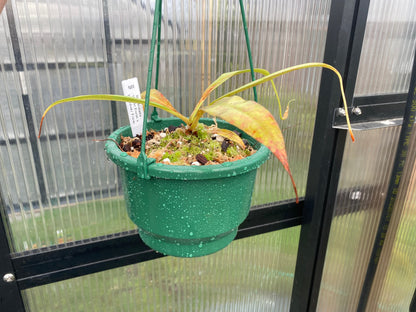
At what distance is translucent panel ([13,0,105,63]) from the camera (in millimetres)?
637

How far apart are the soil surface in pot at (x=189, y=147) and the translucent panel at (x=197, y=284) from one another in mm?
518

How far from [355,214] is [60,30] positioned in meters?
1.06

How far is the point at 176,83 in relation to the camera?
0.79 m

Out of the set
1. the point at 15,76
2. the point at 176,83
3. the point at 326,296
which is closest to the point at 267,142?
the point at 176,83

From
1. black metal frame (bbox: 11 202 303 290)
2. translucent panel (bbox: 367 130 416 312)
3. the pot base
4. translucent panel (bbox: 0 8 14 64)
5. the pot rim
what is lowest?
translucent panel (bbox: 367 130 416 312)

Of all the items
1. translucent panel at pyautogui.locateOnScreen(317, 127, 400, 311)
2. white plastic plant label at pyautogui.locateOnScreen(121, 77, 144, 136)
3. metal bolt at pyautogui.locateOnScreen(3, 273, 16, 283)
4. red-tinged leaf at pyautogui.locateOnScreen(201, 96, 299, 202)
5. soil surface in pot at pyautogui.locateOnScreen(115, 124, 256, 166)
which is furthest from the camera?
translucent panel at pyautogui.locateOnScreen(317, 127, 400, 311)

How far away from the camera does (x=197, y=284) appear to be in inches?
39.9

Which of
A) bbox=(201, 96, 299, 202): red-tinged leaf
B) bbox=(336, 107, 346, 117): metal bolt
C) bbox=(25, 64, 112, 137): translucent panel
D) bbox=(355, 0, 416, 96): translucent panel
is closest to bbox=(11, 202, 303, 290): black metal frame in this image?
bbox=(25, 64, 112, 137): translucent panel

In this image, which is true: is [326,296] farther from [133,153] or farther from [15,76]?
[15,76]

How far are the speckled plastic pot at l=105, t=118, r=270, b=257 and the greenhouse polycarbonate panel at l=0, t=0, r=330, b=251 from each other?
0.94 ft

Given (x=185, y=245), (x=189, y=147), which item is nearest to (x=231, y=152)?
(x=189, y=147)

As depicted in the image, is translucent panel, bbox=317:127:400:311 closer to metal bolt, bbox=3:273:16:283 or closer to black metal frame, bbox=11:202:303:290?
black metal frame, bbox=11:202:303:290

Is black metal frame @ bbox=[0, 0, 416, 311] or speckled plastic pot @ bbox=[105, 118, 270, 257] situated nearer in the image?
speckled plastic pot @ bbox=[105, 118, 270, 257]

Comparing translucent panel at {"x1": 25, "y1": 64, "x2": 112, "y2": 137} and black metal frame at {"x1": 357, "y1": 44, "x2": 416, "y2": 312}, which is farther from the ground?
translucent panel at {"x1": 25, "y1": 64, "x2": 112, "y2": 137}
